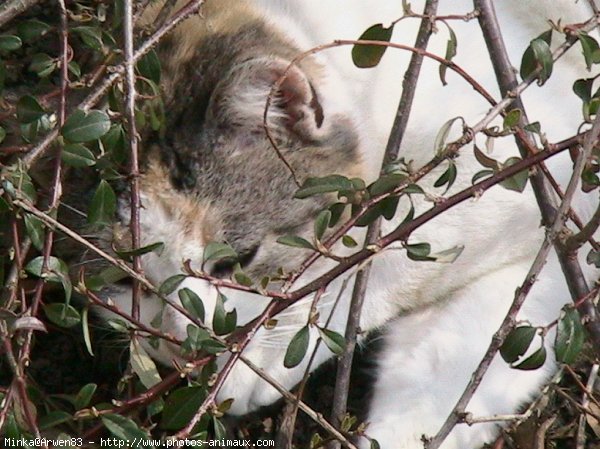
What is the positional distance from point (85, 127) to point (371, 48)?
347 millimetres

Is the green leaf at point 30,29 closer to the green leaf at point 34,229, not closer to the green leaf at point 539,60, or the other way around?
the green leaf at point 34,229

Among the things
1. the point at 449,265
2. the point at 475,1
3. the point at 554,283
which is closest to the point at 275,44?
the point at 475,1

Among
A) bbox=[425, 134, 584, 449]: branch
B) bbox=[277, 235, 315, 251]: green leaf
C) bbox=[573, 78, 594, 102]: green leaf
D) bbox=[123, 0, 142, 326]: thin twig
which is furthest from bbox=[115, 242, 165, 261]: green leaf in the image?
bbox=[573, 78, 594, 102]: green leaf

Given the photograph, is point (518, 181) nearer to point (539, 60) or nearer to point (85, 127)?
point (539, 60)

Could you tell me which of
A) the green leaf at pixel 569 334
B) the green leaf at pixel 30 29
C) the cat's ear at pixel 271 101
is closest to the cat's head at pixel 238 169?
the cat's ear at pixel 271 101

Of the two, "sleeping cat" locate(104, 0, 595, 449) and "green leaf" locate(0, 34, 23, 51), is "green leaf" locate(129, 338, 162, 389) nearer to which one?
"sleeping cat" locate(104, 0, 595, 449)

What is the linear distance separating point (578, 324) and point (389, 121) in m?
0.54

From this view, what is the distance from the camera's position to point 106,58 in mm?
1359

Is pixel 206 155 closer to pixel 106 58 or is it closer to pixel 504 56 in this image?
pixel 106 58

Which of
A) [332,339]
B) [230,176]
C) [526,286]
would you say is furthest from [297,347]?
[230,176]

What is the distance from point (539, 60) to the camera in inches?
45.9

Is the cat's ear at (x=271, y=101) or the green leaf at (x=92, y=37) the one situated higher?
the cat's ear at (x=271, y=101)

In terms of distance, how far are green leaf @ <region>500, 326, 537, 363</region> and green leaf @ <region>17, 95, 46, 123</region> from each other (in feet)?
1.98

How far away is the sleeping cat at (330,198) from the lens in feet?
4.59
